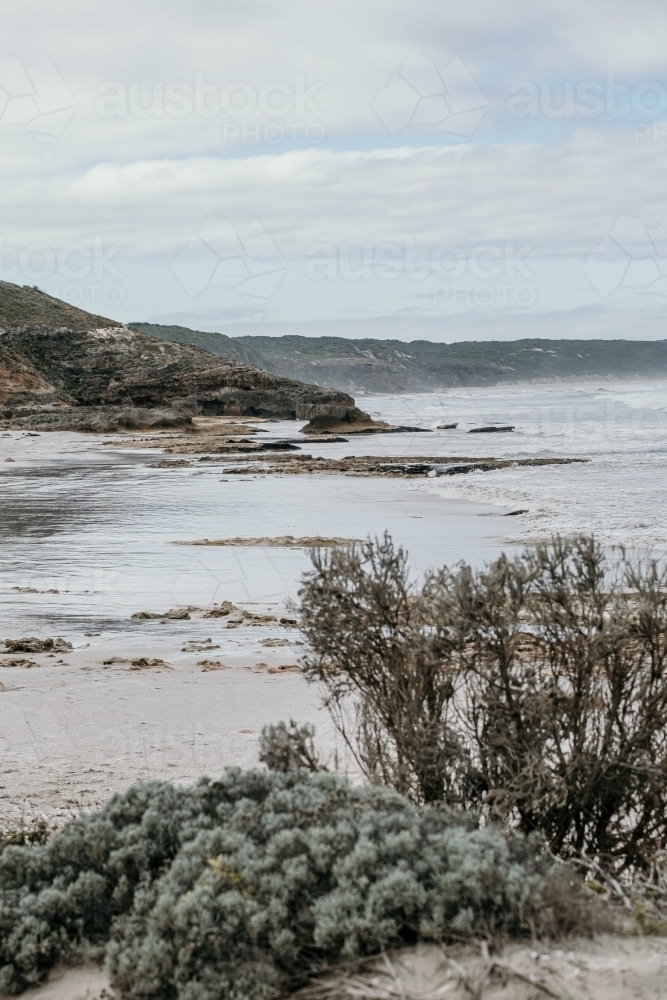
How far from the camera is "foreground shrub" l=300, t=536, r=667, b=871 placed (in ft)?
13.1

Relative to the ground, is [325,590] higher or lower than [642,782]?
higher

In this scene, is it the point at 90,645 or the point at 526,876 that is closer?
the point at 526,876

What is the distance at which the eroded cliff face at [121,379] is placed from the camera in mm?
65125

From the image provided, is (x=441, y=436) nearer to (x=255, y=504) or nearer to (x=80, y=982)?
(x=255, y=504)

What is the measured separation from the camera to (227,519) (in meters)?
18.3

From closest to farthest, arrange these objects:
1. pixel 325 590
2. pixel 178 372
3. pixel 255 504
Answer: pixel 325 590 → pixel 255 504 → pixel 178 372

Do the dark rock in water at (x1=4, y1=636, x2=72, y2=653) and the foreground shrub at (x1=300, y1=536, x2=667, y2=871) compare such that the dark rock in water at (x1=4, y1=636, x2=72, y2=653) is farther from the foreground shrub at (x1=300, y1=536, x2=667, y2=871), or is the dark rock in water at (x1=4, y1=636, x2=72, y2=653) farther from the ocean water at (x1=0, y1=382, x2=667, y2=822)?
Result: the foreground shrub at (x1=300, y1=536, x2=667, y2=871)

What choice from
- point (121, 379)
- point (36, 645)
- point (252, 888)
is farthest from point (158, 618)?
point (121, 379)

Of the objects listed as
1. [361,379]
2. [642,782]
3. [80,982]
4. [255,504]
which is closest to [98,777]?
[80,982]

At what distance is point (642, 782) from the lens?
13.1ft

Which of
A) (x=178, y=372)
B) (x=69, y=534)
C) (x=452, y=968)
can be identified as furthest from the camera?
(x=178, y=372)

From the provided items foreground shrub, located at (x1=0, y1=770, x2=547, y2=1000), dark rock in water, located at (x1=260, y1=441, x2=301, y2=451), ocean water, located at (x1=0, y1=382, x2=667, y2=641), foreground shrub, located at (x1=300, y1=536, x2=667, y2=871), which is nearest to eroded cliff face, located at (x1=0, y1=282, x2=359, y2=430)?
dark rock in water, located at (x1=260, y1=441, x2=301, y2=451)

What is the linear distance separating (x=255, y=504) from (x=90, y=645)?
1222cm

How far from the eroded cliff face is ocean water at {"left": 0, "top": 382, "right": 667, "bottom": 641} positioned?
28.6m
